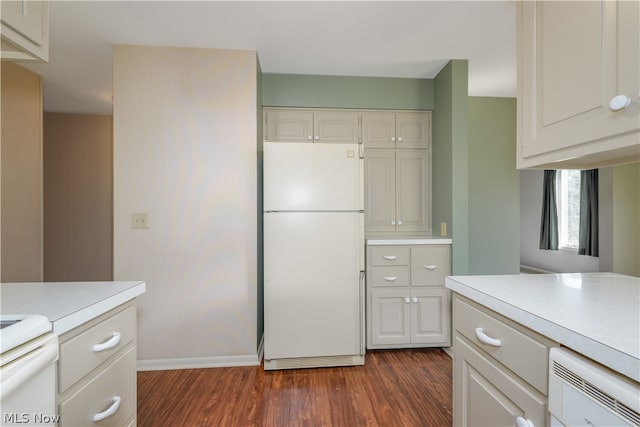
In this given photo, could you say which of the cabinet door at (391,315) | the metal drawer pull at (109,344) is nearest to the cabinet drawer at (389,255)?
the cabinet door at (391,315)

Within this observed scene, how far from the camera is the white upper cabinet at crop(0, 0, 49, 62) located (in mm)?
889

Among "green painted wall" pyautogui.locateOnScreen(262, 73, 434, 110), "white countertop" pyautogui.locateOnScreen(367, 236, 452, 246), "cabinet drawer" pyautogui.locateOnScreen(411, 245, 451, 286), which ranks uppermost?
"green painted wall" pyautogui.locateOnScreen(262, 73, 434, 110)

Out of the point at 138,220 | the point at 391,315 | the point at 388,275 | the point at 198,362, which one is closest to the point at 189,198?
the point at 138,220

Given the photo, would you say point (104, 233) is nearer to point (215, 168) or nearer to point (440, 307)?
point (215, 168)

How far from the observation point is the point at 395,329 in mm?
2420

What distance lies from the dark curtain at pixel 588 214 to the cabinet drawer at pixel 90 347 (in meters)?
5.56

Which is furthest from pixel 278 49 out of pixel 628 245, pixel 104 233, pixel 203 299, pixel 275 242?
pixel 104 233

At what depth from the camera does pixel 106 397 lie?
0.99 metres

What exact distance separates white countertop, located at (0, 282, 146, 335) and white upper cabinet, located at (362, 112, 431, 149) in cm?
230

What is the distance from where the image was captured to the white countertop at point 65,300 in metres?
0.80

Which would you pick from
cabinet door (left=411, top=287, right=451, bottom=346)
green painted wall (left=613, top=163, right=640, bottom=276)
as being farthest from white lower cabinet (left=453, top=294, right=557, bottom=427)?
cabinet door (left=411, top=287, right=451, bottom=346)

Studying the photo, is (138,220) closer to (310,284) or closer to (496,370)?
(310,284)

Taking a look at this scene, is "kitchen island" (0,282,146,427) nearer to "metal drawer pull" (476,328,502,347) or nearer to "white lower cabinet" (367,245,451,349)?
"metal drawer pull" (476,328,502,347)

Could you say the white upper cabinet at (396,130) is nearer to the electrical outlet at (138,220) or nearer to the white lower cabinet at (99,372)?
the electrical outlet at (138,220)
